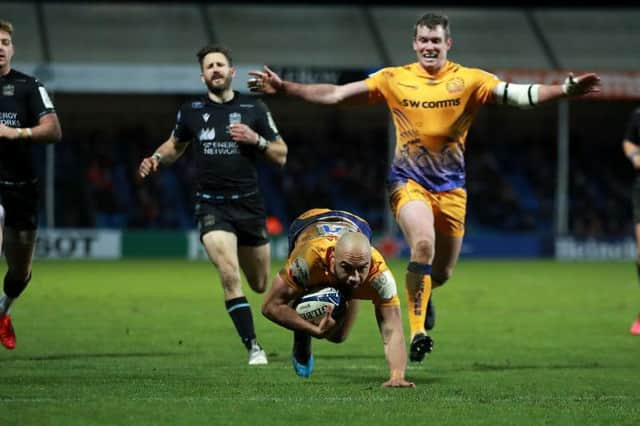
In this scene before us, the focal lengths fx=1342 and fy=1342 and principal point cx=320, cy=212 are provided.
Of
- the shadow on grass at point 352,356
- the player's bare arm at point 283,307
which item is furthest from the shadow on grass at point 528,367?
the player's bare arm at point 283,307

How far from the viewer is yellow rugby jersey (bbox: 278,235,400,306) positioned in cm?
831

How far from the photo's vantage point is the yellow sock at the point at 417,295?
395 inches

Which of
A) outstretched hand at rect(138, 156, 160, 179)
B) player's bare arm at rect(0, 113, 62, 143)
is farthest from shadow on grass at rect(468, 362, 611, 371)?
player's bare arm at rect(0, 113, 62, 143)

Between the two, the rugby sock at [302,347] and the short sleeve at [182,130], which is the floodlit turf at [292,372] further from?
the short sleeve at [182,130]

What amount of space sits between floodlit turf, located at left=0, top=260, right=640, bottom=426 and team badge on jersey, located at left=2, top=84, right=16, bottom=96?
2.08 metres

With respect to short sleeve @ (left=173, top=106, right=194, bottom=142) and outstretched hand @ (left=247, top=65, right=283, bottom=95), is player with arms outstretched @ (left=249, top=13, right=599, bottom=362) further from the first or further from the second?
short sleeve @ (left=173, top=106, right=194, bottom=142)

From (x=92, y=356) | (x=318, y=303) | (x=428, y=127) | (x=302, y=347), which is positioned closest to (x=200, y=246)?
(x=92, y=356)

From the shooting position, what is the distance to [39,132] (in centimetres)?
1016

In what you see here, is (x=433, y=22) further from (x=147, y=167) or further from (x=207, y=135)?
(x=147, y=167)

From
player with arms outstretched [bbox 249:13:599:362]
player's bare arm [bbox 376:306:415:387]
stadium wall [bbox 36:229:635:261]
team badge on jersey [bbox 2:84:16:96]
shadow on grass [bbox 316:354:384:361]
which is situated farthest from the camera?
stadium wall [bbox 36:229:635:261]

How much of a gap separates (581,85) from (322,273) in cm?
235

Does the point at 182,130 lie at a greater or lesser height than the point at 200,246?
greater

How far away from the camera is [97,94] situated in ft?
119

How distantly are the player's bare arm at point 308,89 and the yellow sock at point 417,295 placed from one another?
4.65ft
